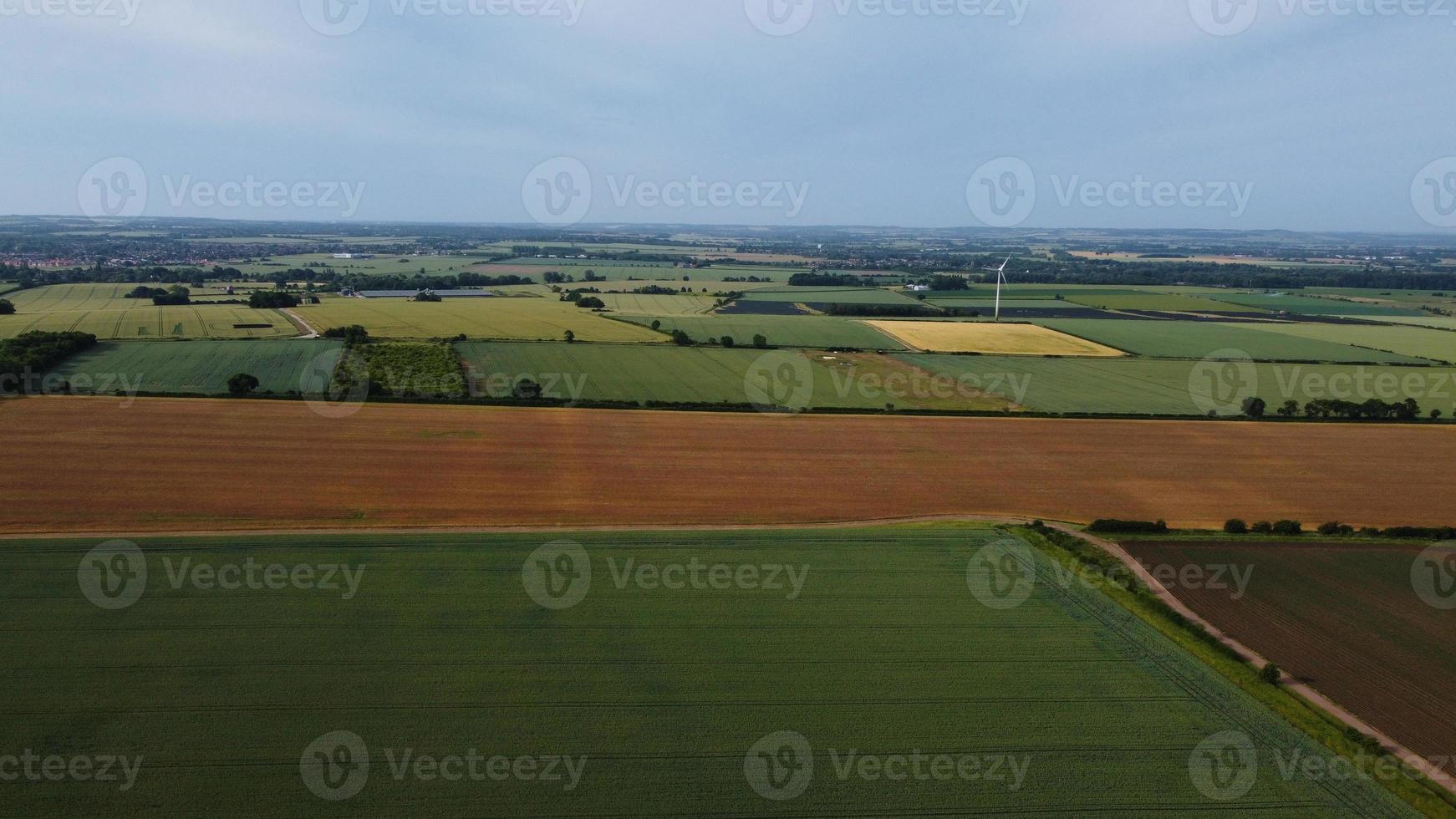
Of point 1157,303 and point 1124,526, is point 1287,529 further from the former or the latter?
point 1157,303

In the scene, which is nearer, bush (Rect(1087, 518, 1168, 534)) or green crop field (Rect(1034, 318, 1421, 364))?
bush (Rect(1087, 518, 1168, 534))

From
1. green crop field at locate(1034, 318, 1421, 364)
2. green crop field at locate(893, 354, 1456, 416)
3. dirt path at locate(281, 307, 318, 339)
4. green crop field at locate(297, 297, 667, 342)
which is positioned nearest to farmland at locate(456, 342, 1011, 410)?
green crop field at locate(893, 354, 1456, 416)

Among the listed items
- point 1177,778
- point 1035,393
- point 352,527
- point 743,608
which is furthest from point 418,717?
point 1035,393

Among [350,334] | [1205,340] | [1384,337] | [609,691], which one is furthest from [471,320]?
[1384,337]

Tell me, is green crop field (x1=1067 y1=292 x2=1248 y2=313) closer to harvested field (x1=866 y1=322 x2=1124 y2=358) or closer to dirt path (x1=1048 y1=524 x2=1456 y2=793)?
harvested field (x1=866 y1=322 x2=1124 y2=358)

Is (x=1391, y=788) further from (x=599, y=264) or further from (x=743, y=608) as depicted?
(x=599, y=264)
